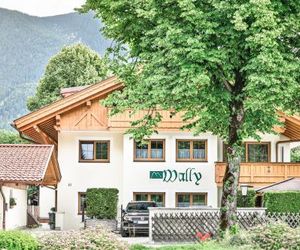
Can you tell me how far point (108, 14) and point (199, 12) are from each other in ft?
12.6

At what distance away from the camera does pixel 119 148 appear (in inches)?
1542

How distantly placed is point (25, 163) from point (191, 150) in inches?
460

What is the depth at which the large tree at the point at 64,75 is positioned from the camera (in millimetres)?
63656

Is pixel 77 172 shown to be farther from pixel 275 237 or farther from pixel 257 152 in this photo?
pixel 275 237

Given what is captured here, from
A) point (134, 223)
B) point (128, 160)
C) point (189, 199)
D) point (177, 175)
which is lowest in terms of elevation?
point (134, 223)

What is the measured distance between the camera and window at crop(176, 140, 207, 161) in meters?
38.8

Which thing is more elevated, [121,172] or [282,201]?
[121,172]

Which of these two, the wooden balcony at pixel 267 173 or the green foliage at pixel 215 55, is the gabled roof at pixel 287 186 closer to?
the wooden balcony at pixel 267 173

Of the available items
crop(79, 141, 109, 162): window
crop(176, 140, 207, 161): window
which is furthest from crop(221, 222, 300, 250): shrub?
crop(79, 141, 109, 162): window

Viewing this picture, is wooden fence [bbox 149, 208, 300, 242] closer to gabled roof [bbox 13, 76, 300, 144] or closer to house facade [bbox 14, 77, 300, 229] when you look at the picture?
house facade [bbox 14, 77, 300, 229]

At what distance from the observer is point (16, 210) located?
36.8 metres

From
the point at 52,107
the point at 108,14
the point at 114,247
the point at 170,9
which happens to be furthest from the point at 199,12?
the point at 52,107

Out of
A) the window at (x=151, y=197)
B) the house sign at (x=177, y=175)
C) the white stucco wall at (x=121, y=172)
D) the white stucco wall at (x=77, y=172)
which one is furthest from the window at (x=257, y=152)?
the white stucco wall at (x=77, y=172)

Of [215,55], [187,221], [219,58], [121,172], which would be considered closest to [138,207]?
[121,172]
